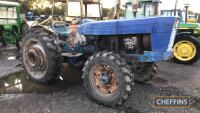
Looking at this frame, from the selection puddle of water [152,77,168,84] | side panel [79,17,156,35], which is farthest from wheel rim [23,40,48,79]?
puddle of water [152,77,168,84]

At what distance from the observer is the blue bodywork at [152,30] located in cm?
509

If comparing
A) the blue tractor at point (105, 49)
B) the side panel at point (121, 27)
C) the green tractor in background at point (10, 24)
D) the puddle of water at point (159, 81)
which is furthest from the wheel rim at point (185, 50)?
the green tractor in background at point (10, 24)

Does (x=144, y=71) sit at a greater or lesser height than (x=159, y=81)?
greater

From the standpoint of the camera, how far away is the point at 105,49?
5.98 m

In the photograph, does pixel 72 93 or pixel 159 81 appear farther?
pixel 159 81

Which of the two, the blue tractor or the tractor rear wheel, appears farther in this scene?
the tractor rear wheel

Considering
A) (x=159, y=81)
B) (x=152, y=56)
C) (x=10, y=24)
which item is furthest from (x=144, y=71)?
(x=10, y=24)

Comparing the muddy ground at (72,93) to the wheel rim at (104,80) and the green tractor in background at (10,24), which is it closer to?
the wheel rim at (104,80)

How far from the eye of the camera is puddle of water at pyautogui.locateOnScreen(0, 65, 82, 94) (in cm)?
626

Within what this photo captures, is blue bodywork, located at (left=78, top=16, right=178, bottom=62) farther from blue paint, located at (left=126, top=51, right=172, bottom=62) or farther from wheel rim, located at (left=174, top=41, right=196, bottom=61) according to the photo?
wheel rim, located at (left=174, top=41, right=196, bottom=61)

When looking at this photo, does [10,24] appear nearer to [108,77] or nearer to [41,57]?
[41,57]

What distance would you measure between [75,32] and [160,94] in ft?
7.08

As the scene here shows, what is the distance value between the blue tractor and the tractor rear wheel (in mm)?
1064

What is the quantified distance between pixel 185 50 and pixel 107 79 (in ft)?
18.6
